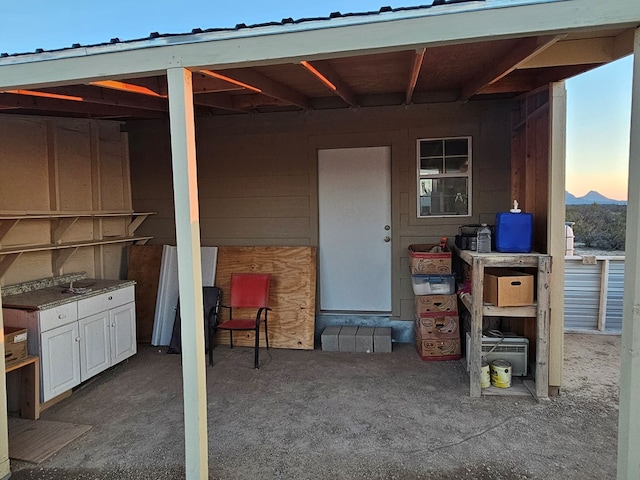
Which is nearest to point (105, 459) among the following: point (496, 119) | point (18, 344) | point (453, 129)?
point (18, 344)

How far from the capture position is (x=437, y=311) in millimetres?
3898

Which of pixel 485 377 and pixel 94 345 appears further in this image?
pixel 94 345

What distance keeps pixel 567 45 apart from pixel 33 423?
435 centimetres

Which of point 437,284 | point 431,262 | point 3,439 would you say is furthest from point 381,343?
point 3,439

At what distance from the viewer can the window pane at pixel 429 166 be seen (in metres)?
4.37

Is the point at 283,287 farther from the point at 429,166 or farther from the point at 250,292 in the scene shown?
the point at 429,166

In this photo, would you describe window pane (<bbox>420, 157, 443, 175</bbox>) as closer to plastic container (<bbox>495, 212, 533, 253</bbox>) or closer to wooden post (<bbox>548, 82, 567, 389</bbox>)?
plastic container (<bbox>495, 212, 533, 253</bbox>)

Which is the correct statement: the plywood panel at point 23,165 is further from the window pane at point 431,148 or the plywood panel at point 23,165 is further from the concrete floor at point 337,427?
the window pane at point 431,148

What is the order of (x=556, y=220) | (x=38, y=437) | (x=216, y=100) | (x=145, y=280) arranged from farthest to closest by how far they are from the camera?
(x=145, y=280)
(x=216, y=100)
(x=556, y=220)
(x=38, y=437)

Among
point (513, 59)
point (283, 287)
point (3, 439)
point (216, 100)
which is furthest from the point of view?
point (283, 287)

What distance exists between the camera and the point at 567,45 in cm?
261

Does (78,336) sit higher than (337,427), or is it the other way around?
(78,336)

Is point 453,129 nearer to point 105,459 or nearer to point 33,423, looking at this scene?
point 105,459

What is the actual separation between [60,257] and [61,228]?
0.27 meters
